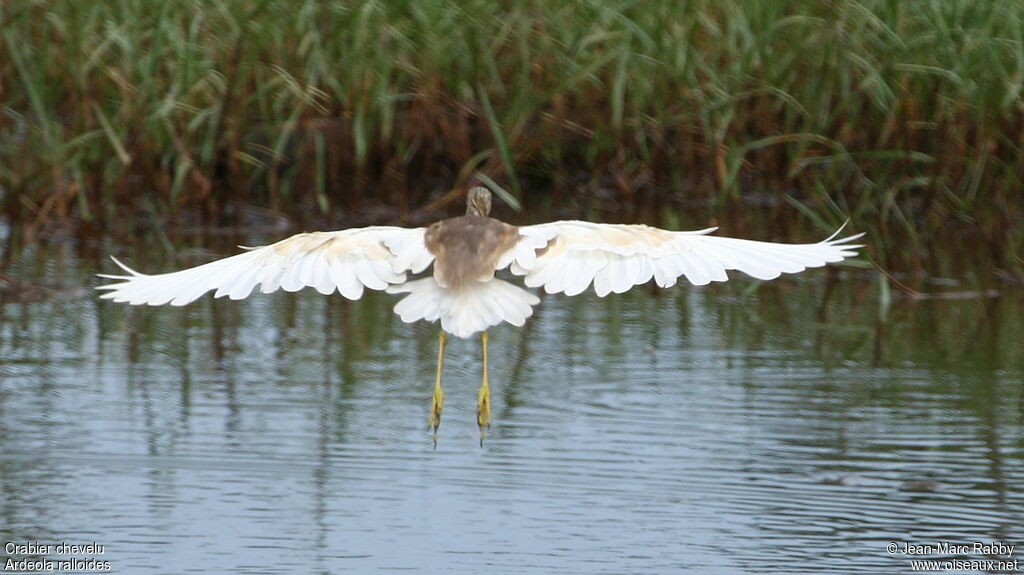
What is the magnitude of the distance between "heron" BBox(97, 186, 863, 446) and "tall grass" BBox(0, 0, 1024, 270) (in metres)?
3.61

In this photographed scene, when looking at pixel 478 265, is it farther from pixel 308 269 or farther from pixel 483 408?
pixel 483 408

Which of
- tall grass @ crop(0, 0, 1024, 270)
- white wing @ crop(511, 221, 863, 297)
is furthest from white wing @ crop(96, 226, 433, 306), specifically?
tall grass @ crop(0, 0, 1024, 270)

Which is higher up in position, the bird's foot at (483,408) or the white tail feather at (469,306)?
the white tail feather at (469,306)

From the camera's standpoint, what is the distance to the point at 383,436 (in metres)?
6.48

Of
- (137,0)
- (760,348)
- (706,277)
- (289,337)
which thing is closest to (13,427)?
(289,337)

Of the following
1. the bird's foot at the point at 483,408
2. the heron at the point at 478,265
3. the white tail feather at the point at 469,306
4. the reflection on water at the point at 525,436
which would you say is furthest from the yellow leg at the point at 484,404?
the white tail feather at the point at 469,306

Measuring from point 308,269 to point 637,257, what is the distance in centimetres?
96

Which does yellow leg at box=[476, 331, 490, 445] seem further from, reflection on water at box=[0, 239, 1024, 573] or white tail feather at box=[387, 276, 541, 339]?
white tail feather at box=[387, 276, 541, 339]

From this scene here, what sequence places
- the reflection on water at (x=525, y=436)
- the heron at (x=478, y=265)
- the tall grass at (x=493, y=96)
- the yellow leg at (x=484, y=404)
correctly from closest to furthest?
the reflection on water at (x=525, y=436) < the heron at (x=478, y=265) < the yellow leg at (x=484, y=404) < the tall grass at (x=493, y=96)

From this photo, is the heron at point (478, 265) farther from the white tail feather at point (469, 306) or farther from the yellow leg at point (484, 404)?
the yellow leg at point (484, 404)

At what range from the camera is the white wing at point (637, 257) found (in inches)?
225

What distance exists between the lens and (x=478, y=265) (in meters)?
5.72

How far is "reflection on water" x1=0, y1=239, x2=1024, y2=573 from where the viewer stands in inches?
218

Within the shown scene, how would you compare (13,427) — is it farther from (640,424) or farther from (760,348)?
(760,348)
